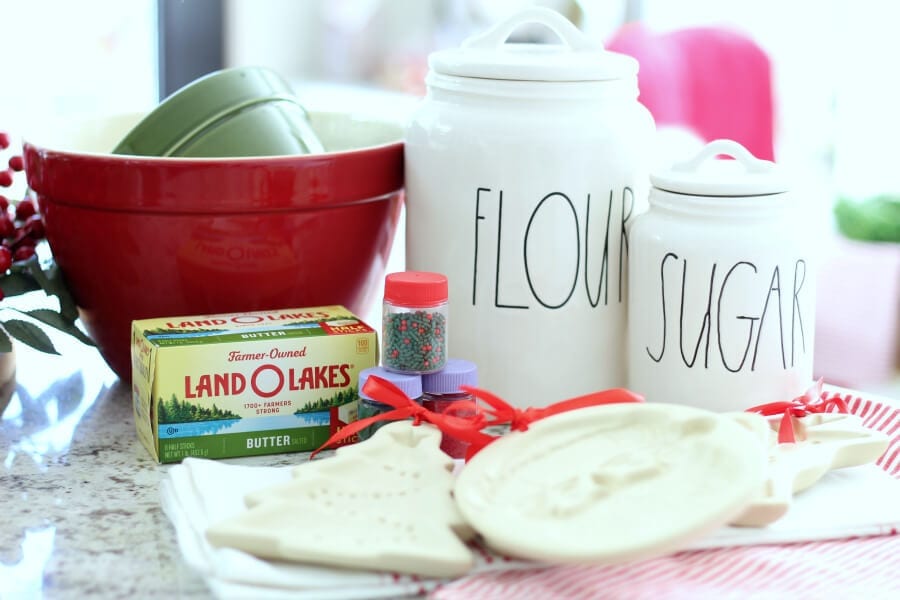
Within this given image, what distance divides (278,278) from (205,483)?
0.23 metres

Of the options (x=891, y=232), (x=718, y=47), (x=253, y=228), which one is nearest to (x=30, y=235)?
(x=253, y=228)

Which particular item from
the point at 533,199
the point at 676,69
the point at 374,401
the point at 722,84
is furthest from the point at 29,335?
the point at 722,84

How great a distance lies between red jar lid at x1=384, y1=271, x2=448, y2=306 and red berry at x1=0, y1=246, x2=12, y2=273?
1.05 ft

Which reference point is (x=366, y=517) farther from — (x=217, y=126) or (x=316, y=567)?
(x=217, y=126)

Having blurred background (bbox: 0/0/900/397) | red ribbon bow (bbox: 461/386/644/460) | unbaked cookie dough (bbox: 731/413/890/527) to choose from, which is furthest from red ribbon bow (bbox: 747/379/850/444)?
blurred background (bbox: 0/0/900/397)

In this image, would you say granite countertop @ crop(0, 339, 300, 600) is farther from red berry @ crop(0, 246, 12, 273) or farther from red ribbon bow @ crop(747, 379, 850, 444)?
red ribbon bow @ crop(747, 379, 850, 444)

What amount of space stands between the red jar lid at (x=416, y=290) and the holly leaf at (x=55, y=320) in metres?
0.27

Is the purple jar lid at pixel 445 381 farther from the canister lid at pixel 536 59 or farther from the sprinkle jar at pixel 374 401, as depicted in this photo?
the canister lid at pixel 536 59

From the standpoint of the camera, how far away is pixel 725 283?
749mm

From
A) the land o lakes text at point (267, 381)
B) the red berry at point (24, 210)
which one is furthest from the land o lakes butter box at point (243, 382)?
the red berry at point (24, 210)

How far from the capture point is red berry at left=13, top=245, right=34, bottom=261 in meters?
0.89

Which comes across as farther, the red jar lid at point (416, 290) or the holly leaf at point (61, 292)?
the holly leaf at point (61, 292)

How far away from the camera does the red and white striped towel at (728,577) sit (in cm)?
58

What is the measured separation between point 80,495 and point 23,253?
26 cm
